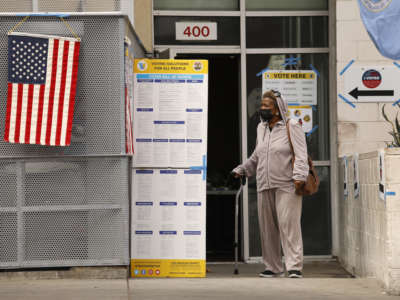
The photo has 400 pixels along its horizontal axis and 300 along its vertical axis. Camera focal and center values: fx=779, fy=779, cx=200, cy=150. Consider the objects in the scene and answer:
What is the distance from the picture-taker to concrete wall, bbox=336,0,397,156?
1014 cm

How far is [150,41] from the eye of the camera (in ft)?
34.3

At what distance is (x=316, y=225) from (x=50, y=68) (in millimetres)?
4619

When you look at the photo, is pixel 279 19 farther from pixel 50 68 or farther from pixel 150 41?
pixel 50 68

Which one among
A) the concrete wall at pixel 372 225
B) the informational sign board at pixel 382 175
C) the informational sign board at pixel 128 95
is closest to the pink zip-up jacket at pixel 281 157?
the concrete wall at pixel 372 225

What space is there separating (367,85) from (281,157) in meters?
2.35

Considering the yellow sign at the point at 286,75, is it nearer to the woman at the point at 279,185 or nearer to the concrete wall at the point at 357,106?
the concrete wall at the point at 357,106

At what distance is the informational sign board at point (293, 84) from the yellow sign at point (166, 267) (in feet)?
10.7

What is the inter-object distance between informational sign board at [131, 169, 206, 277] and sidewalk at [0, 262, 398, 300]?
1.20ft

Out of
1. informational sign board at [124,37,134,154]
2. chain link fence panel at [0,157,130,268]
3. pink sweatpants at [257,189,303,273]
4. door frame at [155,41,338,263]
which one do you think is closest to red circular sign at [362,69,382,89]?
door frame at [155,41,338,263]

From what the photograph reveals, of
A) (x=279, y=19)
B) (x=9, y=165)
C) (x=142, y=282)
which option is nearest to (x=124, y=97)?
(x=9, y=165)

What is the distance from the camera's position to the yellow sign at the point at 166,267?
8.20m

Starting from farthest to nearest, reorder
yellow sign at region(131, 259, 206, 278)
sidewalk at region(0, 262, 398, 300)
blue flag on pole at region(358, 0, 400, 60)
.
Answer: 1. blue flag on pole at region(358, 0, 400, 60)
2. yellow sign at region(131, 259, 206, 278)
3. sidewalk at region(0, 262, 398, 300)

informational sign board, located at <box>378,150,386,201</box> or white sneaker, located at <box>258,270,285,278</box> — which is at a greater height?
informational sign board, located at <box>378,150,386,201</box>

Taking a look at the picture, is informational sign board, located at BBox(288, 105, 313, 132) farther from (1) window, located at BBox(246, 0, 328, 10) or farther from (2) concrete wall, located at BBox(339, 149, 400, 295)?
(1) window, located at BBox(246, 0, 328, 10)
